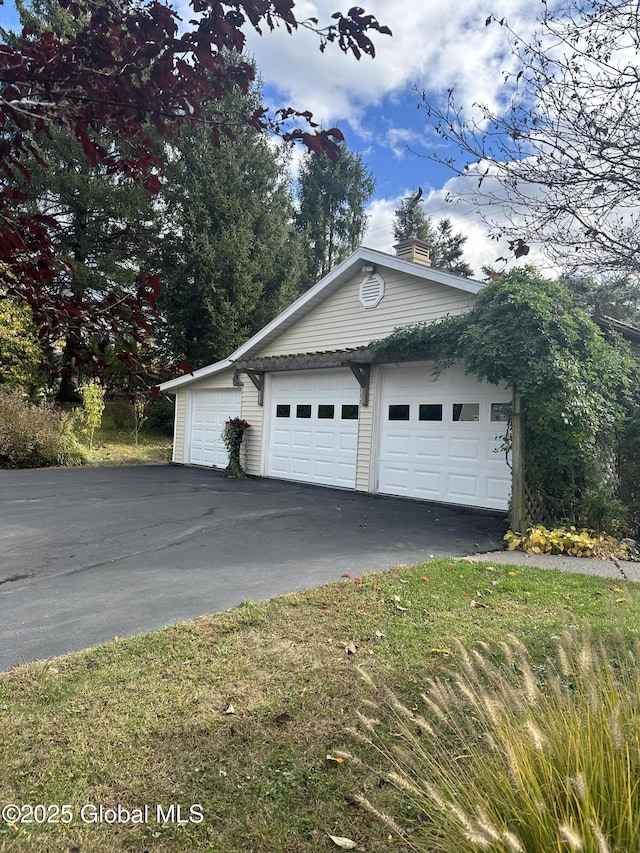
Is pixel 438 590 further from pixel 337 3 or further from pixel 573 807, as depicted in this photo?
pixel 337 3

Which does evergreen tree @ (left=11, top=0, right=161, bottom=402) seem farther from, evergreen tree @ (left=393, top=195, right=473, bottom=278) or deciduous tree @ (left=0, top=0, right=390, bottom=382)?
evergreen tree @ (left=393, top=195, right=473, bottom=278)

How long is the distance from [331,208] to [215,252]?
38.5 ft

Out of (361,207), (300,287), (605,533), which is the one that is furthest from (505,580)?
(361,207)

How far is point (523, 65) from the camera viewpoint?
3.66m

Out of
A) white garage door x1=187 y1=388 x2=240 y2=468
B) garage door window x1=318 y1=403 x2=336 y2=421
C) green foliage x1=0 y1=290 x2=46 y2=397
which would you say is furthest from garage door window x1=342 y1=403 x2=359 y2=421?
green foliage x1=0 y1=290 x2=46 y2=397

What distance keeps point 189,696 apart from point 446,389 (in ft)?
25.6

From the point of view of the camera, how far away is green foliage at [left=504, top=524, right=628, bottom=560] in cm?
621

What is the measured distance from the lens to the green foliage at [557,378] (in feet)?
22.1

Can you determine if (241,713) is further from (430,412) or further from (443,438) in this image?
(430,412)

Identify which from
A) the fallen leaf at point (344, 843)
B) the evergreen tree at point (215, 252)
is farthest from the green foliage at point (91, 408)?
the fallen leaf at point (344, 843)

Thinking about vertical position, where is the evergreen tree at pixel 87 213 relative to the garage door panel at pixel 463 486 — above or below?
above

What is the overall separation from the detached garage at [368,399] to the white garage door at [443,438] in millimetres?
20

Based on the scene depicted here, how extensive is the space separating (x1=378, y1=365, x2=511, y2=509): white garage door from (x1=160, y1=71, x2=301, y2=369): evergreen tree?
13.3m

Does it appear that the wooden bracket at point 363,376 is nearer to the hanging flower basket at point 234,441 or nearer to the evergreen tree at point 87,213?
the hanging flower basket at point 234,441
